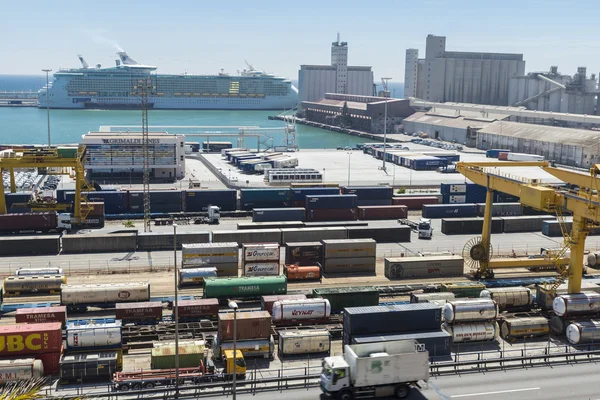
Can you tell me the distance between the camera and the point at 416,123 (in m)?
149

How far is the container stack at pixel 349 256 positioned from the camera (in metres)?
44.3

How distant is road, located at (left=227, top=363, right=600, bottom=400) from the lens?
83.1 feet

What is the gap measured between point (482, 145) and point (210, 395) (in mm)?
106804

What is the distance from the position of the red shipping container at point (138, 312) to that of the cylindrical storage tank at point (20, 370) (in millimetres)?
6218

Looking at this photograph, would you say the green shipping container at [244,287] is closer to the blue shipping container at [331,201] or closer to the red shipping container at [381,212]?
the blue shipping container at [331,201]

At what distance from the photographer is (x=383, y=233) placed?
175 feet

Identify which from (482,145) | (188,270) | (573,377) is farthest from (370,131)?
(573,377)

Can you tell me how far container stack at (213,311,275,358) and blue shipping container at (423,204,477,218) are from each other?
36766 millimetres

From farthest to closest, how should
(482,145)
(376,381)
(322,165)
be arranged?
(482,145) → (322,165) → (376,381)

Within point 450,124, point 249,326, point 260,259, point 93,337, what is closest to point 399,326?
point 249,326

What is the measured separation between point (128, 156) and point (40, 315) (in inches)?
1968

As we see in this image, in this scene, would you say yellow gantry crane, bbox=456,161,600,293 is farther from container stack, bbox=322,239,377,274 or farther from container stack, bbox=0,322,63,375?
container stack, bbox=0,322,63,375

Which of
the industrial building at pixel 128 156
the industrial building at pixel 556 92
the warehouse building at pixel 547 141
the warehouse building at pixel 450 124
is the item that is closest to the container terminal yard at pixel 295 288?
the industrial building at pixel 128 156

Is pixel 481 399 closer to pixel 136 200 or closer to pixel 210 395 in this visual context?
pixel 210 395
